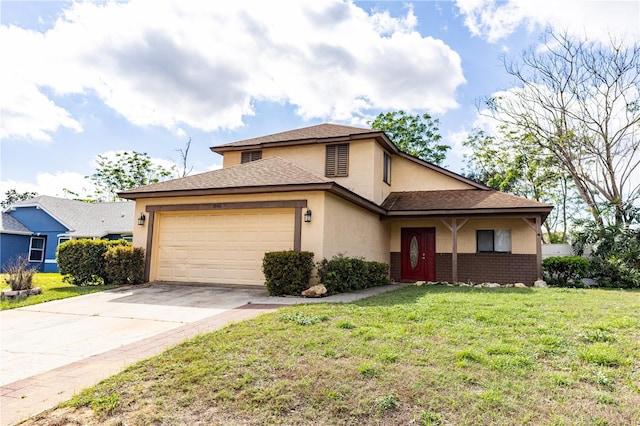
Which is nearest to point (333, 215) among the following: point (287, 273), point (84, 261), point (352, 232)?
point (352, 232)

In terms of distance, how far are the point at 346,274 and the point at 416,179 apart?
7275mm

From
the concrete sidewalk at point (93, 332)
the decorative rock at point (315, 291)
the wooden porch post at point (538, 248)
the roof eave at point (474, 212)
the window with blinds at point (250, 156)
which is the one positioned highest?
the window with blinds at point (250, 156)

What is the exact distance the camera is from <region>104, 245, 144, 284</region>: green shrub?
11672 mm

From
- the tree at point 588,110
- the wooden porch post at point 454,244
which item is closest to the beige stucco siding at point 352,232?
the wooden porch post at point 454,244

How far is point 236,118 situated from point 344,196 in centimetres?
1235

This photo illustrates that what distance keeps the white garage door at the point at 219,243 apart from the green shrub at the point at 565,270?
9381 millimetres

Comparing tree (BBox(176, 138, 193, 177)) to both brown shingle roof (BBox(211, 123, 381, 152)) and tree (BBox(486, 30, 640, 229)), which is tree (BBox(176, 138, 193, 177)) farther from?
tree (BBox(486, 30, 640, 229))

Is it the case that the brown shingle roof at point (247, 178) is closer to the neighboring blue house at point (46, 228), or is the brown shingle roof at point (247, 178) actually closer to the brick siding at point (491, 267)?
the brick siding at point (491, 267)

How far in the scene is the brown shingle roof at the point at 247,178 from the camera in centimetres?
1098

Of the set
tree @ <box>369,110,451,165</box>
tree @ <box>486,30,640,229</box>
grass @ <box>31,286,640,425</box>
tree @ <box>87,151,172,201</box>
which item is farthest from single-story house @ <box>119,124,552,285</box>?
tree @ <box>87,151,172,201</box>

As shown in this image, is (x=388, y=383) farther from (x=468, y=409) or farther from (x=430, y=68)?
(x=430, y=68)

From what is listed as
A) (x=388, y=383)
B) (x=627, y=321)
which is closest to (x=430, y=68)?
(x=627, y=321)

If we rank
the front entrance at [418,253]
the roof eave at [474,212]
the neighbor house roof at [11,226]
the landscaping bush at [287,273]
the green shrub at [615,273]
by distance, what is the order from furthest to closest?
1. the neighbor house roof at [11,226]
2. the front entrance at [418,253]
3. the green shrub at [615,273]
4. the roof eave at [474,212]
5. the landscaping bush at [287,273]

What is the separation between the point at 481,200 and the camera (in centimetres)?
1418
